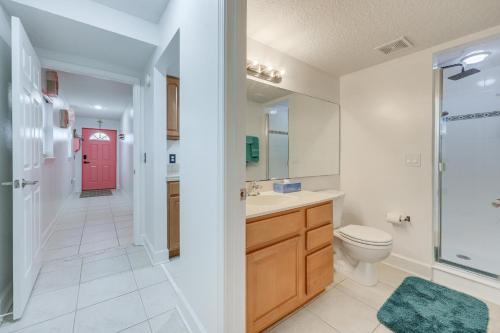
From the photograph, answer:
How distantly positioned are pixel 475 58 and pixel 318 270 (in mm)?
2567

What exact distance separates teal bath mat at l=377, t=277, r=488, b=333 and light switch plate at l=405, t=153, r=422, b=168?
1.13m

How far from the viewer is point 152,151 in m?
2.27

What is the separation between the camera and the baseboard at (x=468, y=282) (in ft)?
5.78

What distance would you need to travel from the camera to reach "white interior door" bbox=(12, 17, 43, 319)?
4.64 feet

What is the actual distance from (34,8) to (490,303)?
410cm

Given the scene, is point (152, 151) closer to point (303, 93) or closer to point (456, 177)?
point (303, 93)

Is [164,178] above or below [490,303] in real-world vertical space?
above

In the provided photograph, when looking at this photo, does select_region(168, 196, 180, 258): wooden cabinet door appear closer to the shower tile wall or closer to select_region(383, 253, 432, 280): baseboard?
select_region(383, 253, 432, 280): baseboard

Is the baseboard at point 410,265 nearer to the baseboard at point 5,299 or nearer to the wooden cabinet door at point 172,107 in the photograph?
the wooden cabinet door at point 172,107

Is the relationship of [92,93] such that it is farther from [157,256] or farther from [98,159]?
[157,256]

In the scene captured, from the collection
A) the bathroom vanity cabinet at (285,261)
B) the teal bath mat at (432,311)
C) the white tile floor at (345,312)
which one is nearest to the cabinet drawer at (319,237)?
the bathroom vanity cabinet at (285,261)

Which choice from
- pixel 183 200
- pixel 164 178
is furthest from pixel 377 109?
pixel 164 178

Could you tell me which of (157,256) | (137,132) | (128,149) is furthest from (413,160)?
(128,149)

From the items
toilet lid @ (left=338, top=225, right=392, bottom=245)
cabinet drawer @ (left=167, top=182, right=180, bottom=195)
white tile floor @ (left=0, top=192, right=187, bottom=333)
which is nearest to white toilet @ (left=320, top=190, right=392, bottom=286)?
toilet lid @ (left=338, top=225, right=392, bottom=245)
